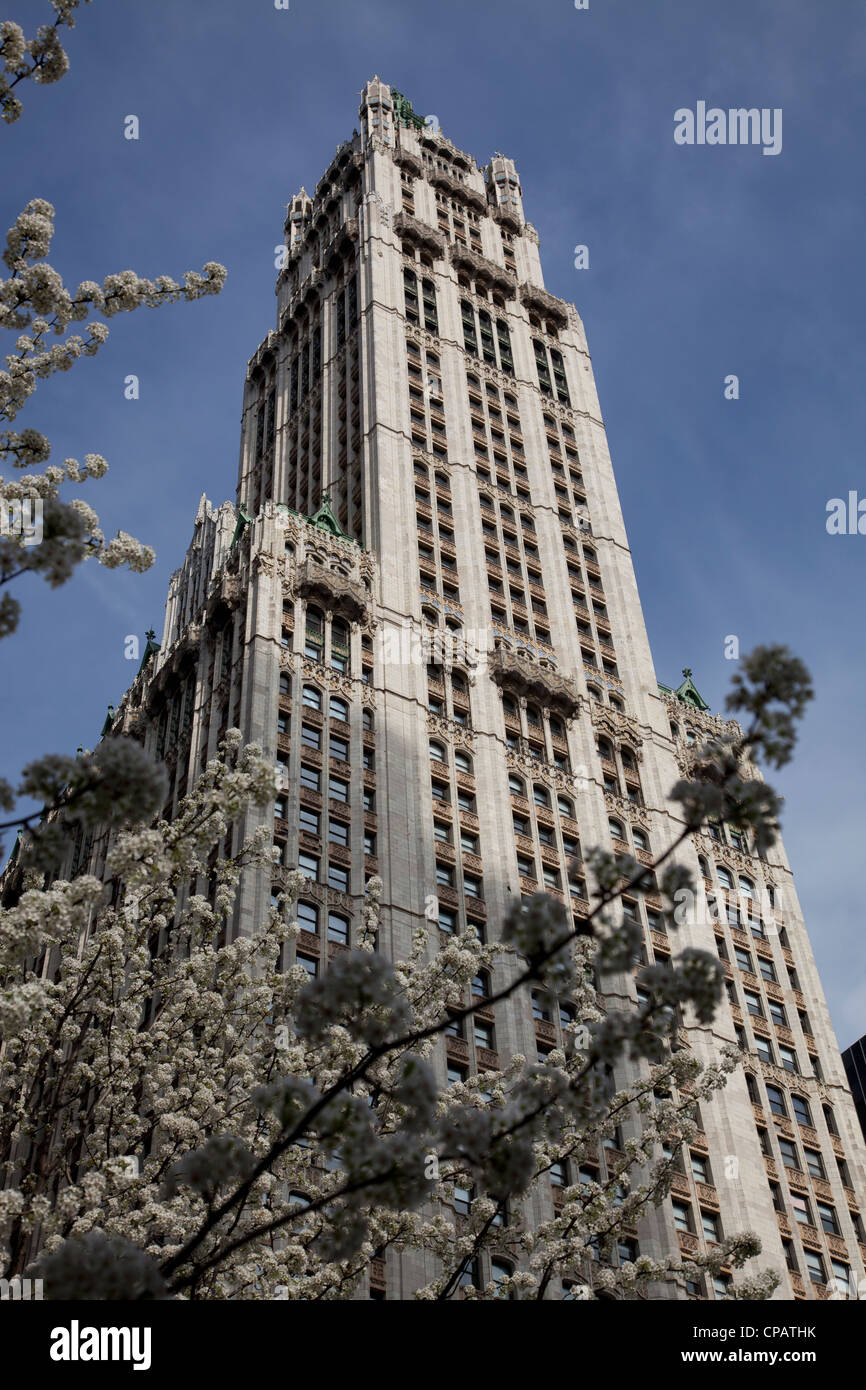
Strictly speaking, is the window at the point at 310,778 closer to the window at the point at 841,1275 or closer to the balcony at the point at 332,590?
the balcony at the point at 332,590

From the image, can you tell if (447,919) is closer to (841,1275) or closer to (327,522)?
(841,1275)

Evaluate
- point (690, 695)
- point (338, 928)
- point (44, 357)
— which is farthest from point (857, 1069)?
point (44, 357)

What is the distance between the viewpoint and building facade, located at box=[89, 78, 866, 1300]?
5416 centimetres

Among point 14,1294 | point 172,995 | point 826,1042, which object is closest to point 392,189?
point 826,1042

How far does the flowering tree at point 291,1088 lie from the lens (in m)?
11.6

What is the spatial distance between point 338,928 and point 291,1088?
39595mm

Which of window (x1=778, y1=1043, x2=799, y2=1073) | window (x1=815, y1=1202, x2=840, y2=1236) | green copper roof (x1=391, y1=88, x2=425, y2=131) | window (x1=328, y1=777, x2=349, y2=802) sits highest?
green copper roof (x1=391, y1=88, x2=425, y2=131)

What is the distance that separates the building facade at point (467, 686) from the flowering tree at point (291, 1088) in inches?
588

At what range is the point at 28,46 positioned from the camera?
17.5 metres

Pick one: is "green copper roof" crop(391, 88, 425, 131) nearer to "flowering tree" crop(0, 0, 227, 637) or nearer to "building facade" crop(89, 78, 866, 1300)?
"building facade" crop(89, 78, 866, 1300)

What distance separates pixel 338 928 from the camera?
51.0 m

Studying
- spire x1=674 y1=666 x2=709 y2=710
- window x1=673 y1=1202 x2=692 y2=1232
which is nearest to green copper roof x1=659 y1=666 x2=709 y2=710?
spire x1=674 y1=666 x2=709 y2=710

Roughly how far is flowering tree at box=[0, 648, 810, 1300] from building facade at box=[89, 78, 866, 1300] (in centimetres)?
1494
